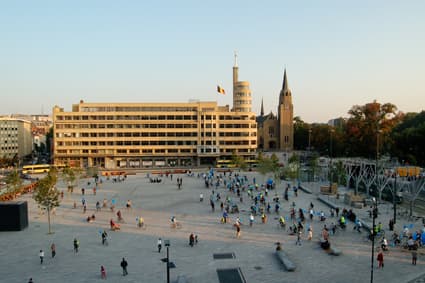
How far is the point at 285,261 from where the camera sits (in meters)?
20.3

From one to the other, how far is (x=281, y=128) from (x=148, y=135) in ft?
189

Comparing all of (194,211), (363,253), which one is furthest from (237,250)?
(194,211)

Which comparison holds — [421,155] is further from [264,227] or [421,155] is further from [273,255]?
[273,255]

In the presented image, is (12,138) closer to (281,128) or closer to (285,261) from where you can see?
(281,128)

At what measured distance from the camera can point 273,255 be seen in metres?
22.2

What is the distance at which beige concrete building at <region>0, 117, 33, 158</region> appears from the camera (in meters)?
107

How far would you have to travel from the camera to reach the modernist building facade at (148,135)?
90.1m

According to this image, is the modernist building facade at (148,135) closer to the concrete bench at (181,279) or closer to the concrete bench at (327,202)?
Result: the concrete bench at (327,202)

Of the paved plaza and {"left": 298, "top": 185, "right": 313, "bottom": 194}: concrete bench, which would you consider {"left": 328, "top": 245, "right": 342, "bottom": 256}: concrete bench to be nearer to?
the paved plaza

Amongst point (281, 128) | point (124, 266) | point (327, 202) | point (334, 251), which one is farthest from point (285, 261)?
point (281, 128)

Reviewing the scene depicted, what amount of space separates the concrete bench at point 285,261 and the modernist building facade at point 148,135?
227 feet

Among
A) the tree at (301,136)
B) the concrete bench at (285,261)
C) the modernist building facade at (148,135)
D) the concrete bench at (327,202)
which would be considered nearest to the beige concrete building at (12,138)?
the modernist building facade at (148,135)

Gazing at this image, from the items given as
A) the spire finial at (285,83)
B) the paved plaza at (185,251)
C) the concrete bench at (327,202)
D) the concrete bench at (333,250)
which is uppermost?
the spire finial at (285,83)

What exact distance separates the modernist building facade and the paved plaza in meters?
54.1
